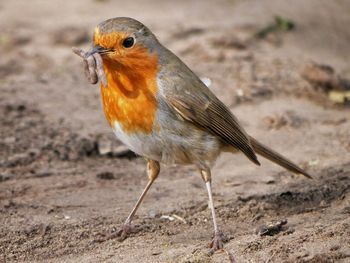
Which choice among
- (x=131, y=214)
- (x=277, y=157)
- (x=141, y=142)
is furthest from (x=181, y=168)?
(x=141, y=142)

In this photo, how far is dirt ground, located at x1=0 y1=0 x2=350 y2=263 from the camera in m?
4.52

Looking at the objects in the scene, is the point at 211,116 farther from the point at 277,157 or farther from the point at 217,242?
the point at 217,242

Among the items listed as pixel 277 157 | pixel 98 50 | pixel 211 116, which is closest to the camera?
pixel 98 50

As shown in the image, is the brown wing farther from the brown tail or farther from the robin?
the brown tail

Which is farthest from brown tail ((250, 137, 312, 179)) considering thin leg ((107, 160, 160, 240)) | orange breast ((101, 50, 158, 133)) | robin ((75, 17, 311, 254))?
orange breast ((101, 50, 158, 133))

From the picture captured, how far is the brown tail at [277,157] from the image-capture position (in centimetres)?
521

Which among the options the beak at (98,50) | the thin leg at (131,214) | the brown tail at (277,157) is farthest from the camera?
the brown tail at (277,157)

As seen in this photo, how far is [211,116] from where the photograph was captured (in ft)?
15.6

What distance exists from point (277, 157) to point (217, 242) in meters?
1.09

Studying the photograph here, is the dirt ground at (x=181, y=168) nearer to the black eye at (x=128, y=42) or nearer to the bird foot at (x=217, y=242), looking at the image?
the bird foot at (x=217, y=242)

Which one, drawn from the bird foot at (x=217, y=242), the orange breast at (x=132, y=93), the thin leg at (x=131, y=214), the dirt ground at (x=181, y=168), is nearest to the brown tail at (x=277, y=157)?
the dirt ground at (x=181, y=168)

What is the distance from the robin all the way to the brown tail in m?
0.59

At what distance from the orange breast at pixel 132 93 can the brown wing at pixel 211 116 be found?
0.16 metres

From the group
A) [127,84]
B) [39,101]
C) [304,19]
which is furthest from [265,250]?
[304,19]
